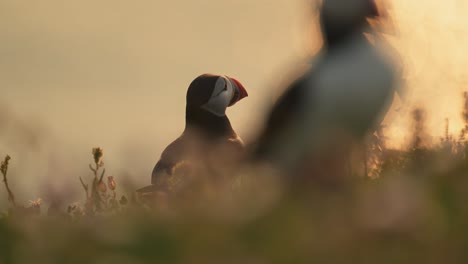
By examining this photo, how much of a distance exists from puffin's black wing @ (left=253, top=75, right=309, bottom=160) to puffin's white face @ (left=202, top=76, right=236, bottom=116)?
164 centimetres

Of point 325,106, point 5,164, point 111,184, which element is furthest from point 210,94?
point 5,164

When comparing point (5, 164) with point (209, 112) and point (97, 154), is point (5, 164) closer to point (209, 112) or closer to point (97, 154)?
point (97, 154)

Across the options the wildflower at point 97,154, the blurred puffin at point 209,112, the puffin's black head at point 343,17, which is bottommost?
the blurred puffin at point 209,112

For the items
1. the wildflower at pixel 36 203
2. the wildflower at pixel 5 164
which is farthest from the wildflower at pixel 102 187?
the wildflower at pixel 5 164

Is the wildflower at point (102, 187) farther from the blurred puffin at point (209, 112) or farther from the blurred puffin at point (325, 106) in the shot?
the blurred puffin at point (209, 112)

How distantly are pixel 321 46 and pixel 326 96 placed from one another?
77 cm

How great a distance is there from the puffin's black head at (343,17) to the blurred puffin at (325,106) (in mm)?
211

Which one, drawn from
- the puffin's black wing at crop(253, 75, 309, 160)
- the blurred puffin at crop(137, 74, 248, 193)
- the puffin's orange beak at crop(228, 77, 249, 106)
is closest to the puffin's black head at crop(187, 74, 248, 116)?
the blurred puffin at crop(137, 74, 248, 193)

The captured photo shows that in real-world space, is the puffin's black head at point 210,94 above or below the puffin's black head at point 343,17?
below

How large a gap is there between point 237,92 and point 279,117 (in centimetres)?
216

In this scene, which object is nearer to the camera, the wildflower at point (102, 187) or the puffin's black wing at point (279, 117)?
the wildflower at point (102, 187)

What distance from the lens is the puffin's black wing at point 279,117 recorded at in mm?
5301

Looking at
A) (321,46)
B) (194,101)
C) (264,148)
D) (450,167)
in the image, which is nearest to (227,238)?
(450,167)

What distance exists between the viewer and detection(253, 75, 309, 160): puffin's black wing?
530 centimetres
